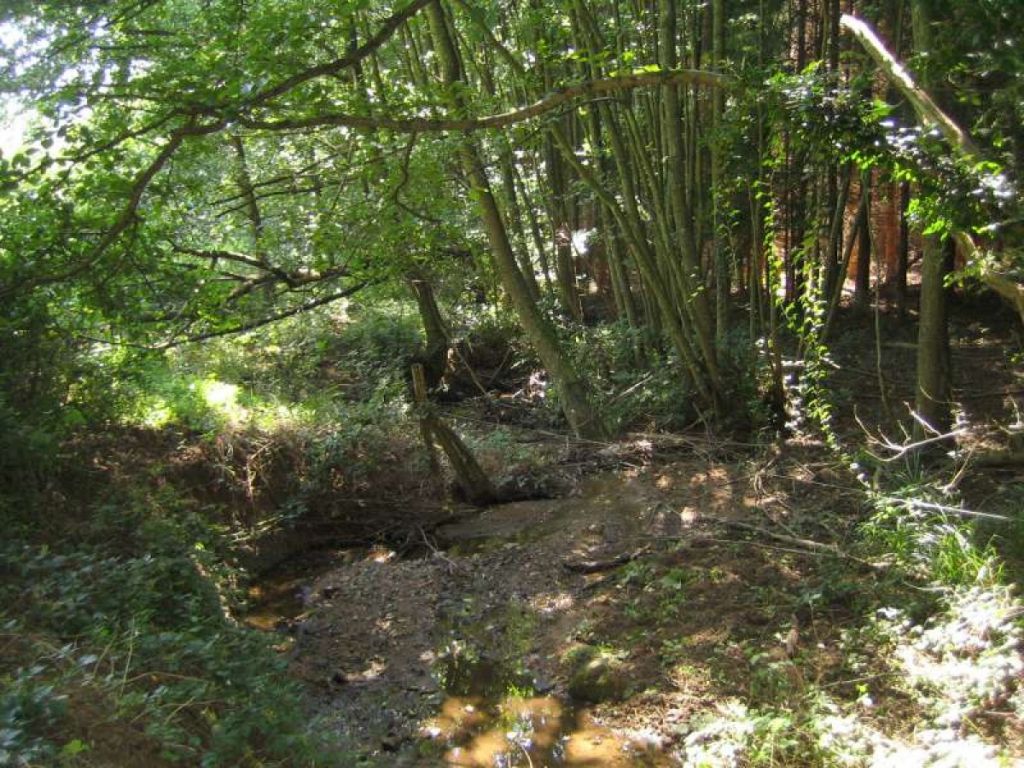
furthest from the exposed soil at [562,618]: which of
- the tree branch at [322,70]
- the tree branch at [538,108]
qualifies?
the tree branch at [322,70]

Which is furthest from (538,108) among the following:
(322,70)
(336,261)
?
(336,261)

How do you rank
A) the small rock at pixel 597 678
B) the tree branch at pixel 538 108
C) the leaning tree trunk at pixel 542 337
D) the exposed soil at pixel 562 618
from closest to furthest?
1. the exposed soil at pixel 562 618
2. the small rock at pixel 597 678
3. the tree branch at pixel 538 108
4. the leaning tree trunk at pixel 542 337

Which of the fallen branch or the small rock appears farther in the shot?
the fallen branch

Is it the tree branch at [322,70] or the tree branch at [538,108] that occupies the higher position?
the tree branch at [322,70]

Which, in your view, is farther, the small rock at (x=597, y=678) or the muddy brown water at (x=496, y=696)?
the small rock at (x=597, y=678)

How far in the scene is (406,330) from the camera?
13398 mm

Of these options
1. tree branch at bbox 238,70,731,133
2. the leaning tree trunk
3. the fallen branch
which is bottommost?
the fallen branch

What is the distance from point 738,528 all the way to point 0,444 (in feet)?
16.8

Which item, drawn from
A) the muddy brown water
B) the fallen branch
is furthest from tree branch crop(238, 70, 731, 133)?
the muddy brown water

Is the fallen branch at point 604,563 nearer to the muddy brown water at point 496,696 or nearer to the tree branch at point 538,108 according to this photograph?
the muddy brown water at point 496,696

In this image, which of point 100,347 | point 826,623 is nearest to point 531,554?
point 826,623

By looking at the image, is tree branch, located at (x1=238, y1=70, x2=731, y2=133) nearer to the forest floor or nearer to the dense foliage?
the dense foliage

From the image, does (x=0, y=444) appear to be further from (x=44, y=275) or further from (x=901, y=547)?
(x=901, y=547)

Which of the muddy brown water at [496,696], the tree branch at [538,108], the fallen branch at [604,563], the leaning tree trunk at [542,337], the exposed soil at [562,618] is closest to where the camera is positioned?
the muddy brown water at [496,696]
